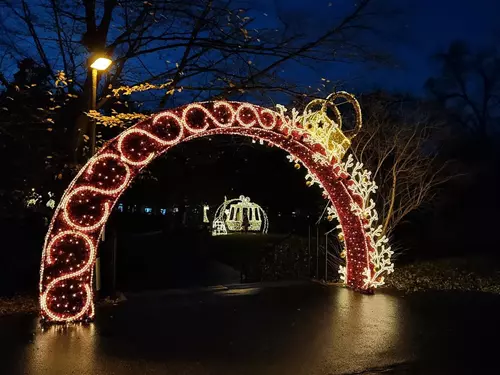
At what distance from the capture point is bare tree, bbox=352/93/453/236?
15.4 metres

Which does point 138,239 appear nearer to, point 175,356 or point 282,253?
point 282,253

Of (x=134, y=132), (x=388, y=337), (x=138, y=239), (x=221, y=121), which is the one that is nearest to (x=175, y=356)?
(x=388, y=337)

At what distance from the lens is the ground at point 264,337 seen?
23.7 feet

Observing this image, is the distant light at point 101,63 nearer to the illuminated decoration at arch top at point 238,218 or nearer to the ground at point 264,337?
the ground at point 264,337

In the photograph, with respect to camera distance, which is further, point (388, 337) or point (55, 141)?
point (55, 141)

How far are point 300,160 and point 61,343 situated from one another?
6.46 metres

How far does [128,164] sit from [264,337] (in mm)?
3781

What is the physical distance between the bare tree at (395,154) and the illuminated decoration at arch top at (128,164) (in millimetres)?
3317

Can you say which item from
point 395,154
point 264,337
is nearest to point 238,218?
point 395,154

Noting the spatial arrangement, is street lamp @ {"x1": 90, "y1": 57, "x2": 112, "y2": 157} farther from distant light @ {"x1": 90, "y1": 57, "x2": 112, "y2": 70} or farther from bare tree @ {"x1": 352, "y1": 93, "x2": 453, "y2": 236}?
bare tree @ {"x1": 352, "y1": 93, "x2": 453, "y2": 236}

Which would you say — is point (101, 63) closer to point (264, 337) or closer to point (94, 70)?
point (94, 70)

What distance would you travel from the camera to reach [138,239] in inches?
1291

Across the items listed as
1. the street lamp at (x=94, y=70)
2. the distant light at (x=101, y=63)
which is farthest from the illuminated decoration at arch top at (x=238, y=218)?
the distant light at (x=101, y=63)

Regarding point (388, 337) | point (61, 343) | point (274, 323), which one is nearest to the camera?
point (61, 343)
